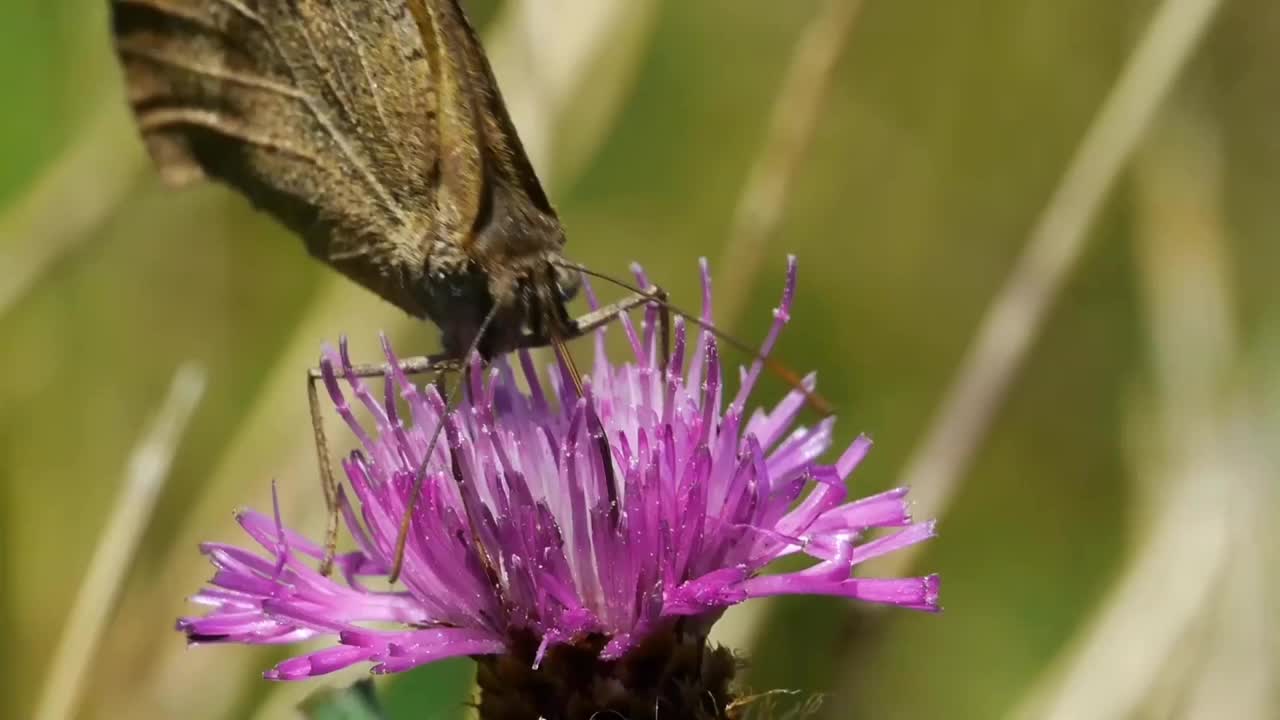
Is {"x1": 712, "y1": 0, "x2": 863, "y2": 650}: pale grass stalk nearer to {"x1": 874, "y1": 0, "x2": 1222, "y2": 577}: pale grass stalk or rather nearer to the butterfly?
{"x1": 874, "y1": 0, "x2": 1222, "y2": 577}: pale grass stalk

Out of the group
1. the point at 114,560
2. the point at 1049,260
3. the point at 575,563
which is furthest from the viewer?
the point at 1049,260

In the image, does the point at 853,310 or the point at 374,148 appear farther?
the point at 853,310

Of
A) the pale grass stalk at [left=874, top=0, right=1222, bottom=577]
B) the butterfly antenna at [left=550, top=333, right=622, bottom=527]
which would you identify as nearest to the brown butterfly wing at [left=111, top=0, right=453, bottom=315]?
the butterfly antenna at [left=550, top=333, right=622, bottom=527]

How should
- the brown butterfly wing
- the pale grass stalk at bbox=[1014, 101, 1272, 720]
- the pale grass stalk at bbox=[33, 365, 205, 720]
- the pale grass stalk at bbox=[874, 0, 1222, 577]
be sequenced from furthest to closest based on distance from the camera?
the pale grass stalk at bbox=[874, 0, 1222, 577] → the pale grass stalk at bbox=[1014, 101, 1272, 720] → the pale grass stalk at bbox=[33, 365, 205, 720] → the brown butterfly wing

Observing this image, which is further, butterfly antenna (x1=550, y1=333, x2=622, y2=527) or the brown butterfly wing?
the brown butterfly wing

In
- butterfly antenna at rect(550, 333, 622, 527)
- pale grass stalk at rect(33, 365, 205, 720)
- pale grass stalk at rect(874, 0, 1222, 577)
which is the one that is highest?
pale grass stalk at rect(874, 0, 1222, 577)

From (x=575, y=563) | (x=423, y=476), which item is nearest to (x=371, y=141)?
(x=423, y=476)

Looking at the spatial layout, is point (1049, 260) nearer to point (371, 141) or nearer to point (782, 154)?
point (782, 154)
